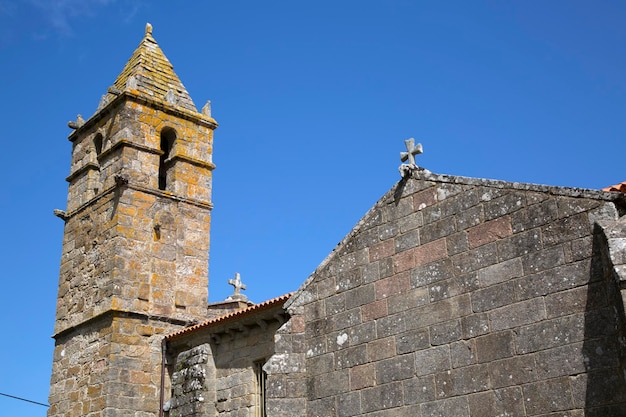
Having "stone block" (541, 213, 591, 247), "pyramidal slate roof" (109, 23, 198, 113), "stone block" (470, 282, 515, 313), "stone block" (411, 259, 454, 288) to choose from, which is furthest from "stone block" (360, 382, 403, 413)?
"pyramidal slate roof" (109, 23, 198, 113)

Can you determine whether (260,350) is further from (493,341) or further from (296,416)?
(493,341)

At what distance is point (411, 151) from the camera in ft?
28.2

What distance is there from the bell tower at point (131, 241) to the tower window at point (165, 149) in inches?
1.3

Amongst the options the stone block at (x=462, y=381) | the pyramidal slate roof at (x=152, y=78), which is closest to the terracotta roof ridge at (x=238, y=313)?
the stone block at (x=462, y=381)

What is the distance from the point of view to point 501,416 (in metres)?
6.91

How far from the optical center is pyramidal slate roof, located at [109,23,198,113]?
1848 centimetres

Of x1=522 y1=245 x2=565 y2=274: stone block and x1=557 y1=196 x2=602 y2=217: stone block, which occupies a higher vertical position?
x1=557 y1=196 x2=602 y2=217: stone block

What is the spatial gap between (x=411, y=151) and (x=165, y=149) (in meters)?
11.5

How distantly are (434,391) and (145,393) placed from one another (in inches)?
379

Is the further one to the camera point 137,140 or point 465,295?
point 137,140

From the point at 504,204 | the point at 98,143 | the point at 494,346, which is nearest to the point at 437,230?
the point at 504,204

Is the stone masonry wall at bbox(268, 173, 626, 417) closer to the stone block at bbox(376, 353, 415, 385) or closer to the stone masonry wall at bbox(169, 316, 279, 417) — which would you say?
the stone block at bbox(376, 353, 415, 385)

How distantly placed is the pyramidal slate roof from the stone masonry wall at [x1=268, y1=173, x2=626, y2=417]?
10874mm

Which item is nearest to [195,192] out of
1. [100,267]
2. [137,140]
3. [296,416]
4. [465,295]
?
[137,140]
